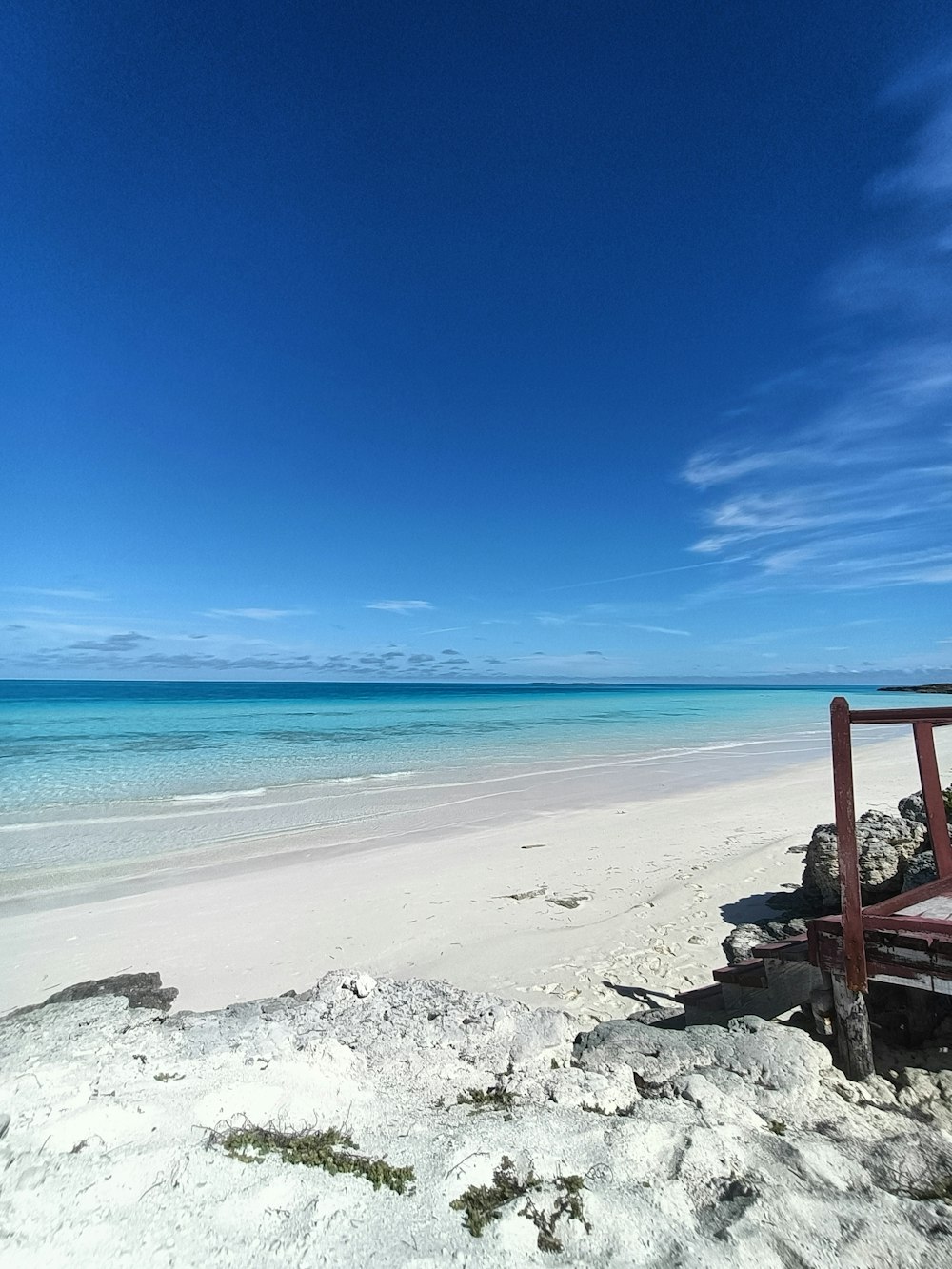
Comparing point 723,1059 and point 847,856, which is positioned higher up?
point 847,856

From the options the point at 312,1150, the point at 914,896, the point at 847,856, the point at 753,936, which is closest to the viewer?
the point at 312,1150

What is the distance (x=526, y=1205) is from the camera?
110 inches

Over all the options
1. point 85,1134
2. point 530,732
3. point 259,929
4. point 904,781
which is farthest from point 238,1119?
point 530,732

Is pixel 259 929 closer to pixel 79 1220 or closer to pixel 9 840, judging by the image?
pixel 79 1220

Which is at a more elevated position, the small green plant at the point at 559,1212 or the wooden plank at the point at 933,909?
the wooden plank at the point at 933,909

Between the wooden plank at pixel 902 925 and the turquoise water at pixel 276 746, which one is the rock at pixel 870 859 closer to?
the wooden plank at pixel 902 925

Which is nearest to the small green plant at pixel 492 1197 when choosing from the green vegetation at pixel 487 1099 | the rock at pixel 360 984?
the green vegetation at pixel 487 1099

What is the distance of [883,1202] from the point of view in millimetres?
2777

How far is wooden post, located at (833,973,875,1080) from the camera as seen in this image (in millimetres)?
4051

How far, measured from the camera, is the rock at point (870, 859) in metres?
6.41

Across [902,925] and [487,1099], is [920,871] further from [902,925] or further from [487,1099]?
[487,1099]

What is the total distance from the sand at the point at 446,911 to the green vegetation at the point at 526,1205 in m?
2.72

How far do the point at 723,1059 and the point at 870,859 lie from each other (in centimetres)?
352

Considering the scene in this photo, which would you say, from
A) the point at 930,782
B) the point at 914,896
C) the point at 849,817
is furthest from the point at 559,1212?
the point at 930,782
